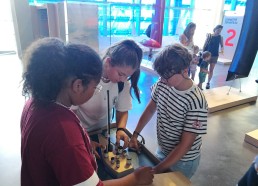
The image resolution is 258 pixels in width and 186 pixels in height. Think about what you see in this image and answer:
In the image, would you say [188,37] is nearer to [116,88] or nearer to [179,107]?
[116,88]

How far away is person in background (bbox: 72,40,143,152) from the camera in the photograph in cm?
103

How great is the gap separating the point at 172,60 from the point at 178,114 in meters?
0.25

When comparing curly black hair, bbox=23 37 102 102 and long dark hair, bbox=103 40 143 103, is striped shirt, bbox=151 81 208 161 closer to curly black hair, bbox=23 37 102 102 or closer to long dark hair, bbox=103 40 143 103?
long dark hair, bbox=103 40 143 103

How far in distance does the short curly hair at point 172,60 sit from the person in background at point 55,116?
0.38m

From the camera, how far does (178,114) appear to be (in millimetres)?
961

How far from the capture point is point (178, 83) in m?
0.93

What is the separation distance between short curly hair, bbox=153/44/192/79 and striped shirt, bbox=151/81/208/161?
0.38 feet

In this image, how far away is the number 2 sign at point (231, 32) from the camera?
6254 millimetres

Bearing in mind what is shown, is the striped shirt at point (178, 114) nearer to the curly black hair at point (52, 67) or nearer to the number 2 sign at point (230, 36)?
the curly black hair at point (52, 67)

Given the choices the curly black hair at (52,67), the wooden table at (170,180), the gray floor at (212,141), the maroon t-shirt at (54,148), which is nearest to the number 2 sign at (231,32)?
the gray floor at (212,141)

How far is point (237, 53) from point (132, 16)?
480 cm

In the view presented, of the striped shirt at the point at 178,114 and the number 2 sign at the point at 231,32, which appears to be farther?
the number 2 sign at the point at 231,32

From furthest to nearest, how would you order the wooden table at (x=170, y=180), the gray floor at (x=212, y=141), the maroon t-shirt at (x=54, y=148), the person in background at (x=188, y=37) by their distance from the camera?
the person in background at (x=188, y=37), the gray floor at (x=212, y=141), the wooden table at (x=170, y=180), the maroon t-shirt at (x=54, y=148)

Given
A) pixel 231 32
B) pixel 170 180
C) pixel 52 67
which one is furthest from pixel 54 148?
pixel 231 32
